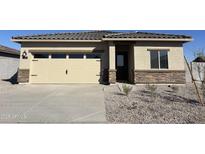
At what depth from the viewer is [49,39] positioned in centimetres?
1236

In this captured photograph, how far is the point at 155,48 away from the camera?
1216 cm

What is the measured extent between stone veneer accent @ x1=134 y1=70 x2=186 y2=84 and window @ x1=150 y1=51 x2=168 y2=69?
43 centimetres

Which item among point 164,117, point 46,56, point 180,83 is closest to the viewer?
point 164,117

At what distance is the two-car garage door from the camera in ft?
40.7

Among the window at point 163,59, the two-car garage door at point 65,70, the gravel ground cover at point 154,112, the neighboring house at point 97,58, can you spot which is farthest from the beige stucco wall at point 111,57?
the gravel ground cover at point 154,112

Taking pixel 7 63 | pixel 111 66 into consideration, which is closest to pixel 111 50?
pixel 111 66
